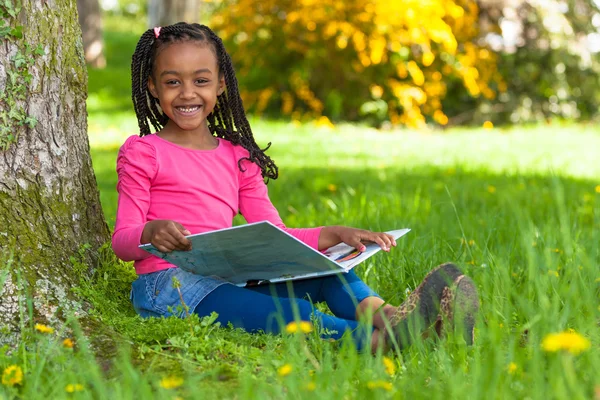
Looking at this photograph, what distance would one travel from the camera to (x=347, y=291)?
2576mm

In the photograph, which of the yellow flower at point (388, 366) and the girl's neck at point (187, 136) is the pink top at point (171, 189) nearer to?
the girl's neck at point (187, 136)

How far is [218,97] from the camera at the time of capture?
3006 millimetres

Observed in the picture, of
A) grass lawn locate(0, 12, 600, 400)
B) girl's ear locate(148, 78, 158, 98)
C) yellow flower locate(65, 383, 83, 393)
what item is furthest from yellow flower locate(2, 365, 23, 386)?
girl's ear locate(148, 78, 158, 98)

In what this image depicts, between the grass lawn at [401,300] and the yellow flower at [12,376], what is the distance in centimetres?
3

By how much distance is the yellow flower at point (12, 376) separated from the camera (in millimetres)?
1893

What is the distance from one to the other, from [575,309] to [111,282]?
5.07ft

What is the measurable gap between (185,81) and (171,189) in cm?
38

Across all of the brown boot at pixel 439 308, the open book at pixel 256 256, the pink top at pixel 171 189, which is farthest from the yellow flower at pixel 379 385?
the pink top at pixel 171 189

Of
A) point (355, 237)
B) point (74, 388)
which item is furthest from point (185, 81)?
point (74, 388)

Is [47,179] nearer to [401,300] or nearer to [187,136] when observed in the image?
[187,136]

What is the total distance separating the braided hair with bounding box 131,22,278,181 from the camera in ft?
8.98

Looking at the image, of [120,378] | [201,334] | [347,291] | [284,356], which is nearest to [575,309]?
[347,291]

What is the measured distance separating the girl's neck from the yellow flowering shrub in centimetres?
655

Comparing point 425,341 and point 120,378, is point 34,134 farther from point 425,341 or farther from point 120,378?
point 425,341
